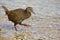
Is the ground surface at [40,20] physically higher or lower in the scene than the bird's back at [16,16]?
lower

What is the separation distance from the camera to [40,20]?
299 centimetres

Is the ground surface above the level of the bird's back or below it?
below

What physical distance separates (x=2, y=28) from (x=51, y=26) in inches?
24.6

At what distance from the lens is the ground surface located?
2.53m

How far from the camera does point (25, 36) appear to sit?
2.44 meters

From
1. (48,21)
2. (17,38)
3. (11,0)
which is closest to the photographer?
(17,38)

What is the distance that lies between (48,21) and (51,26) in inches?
7.2

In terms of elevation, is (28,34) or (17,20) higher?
(17,20)

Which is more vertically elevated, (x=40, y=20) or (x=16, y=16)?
(x=16, y=16)

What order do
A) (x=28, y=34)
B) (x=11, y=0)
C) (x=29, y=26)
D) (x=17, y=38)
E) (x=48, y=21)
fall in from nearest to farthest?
(x=17, y=38)
(x=28, y=34)
(x=29, y=26)
(x=48, y=21)
(x=11, y=0)

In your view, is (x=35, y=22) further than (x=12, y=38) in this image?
Yes

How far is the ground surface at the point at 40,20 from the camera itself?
99.7 inches

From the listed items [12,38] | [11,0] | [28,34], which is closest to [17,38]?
[12,38]

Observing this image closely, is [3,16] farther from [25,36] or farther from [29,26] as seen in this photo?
[25,36]
